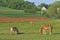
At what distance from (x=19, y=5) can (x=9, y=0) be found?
70.5 feet

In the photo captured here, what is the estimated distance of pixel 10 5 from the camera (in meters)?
121

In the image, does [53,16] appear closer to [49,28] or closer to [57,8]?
[57,8]

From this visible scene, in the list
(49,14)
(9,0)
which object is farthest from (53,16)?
(9,0)

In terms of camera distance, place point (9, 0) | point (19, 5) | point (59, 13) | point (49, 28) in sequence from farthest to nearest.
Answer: point (9, 0) → point (19, 5) → point (59, 13) → point (49, 28)

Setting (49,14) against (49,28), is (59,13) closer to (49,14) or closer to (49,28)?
(49,14)

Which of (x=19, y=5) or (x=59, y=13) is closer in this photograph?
(x=59, y=13)

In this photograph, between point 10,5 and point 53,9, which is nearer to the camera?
point 53,9

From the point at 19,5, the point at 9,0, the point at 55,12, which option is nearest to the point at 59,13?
the point at 55,12

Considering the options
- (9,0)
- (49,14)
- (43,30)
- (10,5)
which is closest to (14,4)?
(10,5)

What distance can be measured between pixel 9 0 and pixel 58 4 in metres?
79.8

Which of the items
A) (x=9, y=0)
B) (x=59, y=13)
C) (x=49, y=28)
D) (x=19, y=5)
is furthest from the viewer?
(x=9, y=0)

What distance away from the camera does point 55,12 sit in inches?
2291

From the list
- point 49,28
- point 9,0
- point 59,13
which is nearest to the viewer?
point 49,28

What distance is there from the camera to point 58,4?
2282 inches
